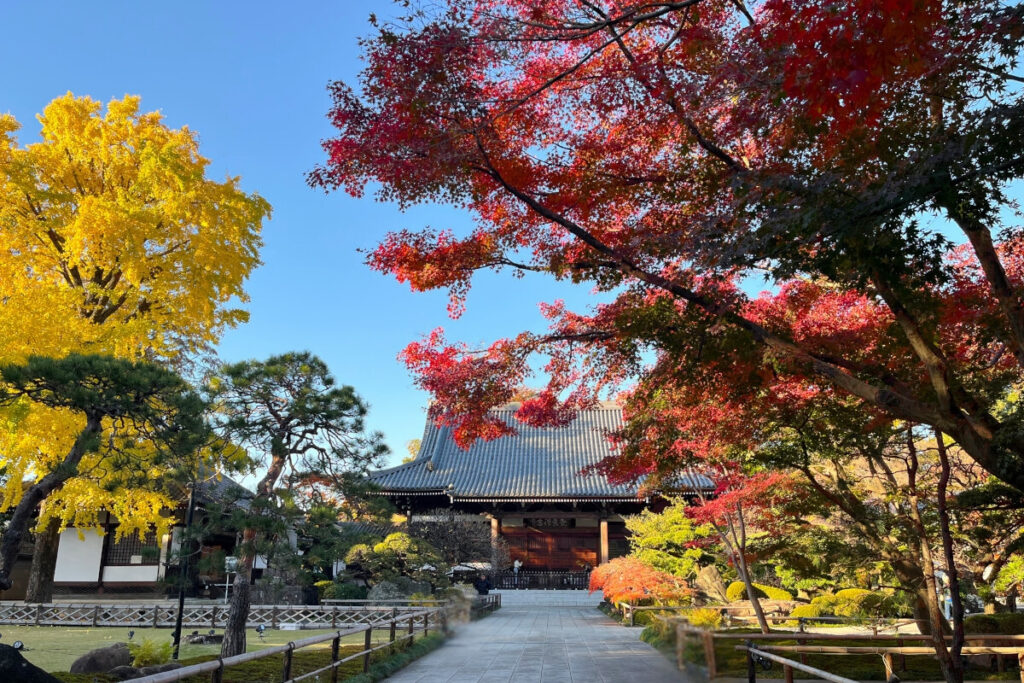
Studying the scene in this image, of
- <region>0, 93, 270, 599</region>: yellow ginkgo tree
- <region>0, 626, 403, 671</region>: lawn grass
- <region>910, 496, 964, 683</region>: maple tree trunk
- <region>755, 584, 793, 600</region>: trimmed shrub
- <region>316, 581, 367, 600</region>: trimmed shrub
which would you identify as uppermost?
<region>0, 93, 270, 599</region>: yellow ginkgo tree

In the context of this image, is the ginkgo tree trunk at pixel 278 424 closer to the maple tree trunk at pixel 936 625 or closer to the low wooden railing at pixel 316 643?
the low wooden railing at pixel 316 643

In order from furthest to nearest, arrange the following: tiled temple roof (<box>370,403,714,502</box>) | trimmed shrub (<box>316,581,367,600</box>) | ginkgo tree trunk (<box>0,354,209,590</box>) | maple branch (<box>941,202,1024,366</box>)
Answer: tiled temple roof (<box>370,403,714,502</box>)
trimmed shrub (<box>316,581,367,600</box>)
ginkgo tree trunk (<box>0,354,209,590</box>)
maple branch (<box>941,202,1024,366</box>)

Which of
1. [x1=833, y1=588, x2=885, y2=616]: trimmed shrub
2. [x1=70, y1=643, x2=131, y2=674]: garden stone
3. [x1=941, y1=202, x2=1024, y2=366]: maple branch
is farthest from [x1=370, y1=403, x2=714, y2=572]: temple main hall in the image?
[x1=941, y1=202, x2=1024, y2=366]: maple branch

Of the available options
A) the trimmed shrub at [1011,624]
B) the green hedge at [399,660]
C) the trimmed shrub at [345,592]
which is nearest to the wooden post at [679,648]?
the green hedge at [399,660]

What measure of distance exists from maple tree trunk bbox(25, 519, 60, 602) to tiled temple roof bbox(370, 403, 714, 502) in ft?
33.3

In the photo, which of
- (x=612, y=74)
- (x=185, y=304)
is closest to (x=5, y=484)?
(x=185, y=304)

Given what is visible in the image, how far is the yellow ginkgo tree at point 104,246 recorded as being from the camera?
1098 centimetres

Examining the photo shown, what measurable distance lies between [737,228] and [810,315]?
15.0 ft

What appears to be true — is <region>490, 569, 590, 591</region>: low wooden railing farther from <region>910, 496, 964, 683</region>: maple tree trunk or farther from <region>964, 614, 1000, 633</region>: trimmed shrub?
<region>910, 496, 964, 683</region>: maple tree trunk

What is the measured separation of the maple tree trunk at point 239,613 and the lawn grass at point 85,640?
5.71 ft

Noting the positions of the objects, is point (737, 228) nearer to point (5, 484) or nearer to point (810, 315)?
point (810, 315)

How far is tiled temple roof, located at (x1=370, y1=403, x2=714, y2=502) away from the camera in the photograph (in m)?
27.5

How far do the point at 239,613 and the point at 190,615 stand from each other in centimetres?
1009

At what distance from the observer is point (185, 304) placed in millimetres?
12336
